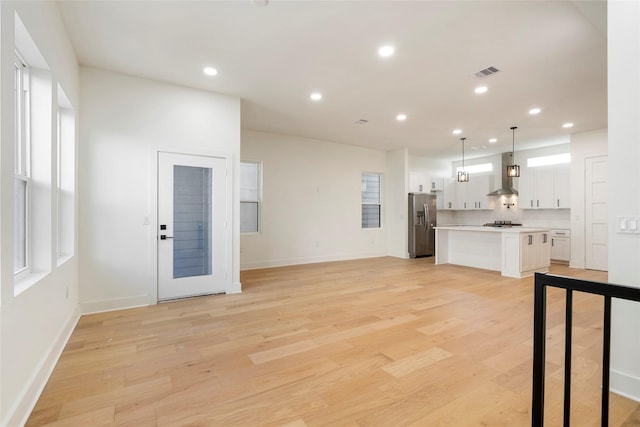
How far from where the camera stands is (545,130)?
20.2 feet

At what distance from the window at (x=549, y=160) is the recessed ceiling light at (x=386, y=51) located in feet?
21.8

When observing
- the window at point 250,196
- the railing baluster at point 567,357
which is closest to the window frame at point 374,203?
the window at point 250,196

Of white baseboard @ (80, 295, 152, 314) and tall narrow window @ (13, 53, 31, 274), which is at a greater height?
tall narrow window @ (13, 53, 31, 274)

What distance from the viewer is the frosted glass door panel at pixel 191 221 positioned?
4.08 meters

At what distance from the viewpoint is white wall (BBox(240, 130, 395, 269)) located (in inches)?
253

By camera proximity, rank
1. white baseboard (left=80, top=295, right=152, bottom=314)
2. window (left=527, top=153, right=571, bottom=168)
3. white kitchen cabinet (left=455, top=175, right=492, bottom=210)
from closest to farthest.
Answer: white baseboard (left=80, top=295, right=152, bottom=314) → window (left=527, top=153, right=571, bottom=168) → white kitchen cabinet (left=455, top=175, right=492, bottom=210)

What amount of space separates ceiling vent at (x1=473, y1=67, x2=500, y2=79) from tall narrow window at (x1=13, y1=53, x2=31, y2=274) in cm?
453

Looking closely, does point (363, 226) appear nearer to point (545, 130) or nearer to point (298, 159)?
point (298, 159)

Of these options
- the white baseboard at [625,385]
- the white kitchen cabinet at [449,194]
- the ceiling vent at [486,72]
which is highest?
the ceiling vent at [486,72]

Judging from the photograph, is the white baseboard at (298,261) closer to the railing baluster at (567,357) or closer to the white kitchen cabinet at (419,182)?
the white kitchen cabinet at (419,182)

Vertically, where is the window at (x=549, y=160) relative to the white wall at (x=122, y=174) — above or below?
above

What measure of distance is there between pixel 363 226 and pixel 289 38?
223 inches

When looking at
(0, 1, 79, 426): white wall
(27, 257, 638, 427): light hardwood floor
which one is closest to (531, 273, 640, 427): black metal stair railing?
(27, 257, 638, 427): light hardwood floor

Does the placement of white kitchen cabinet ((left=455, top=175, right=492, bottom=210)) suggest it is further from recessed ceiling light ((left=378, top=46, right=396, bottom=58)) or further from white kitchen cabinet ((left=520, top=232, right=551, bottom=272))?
recessed ceiling light ((left=378, top=46, right=396, bottom=58))
